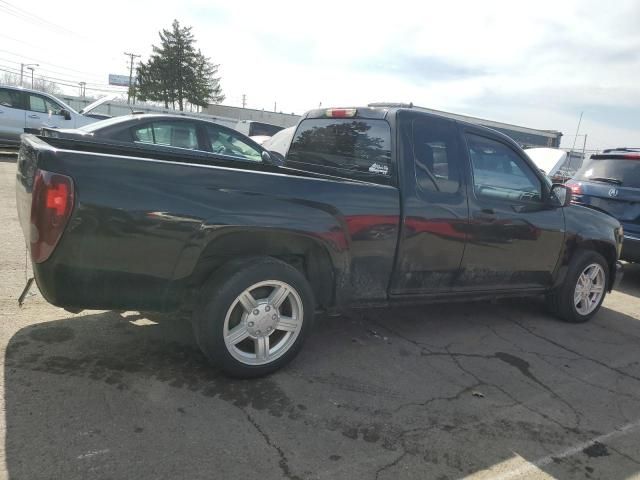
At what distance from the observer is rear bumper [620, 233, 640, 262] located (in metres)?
6.68

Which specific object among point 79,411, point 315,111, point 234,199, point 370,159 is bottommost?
point 79,411

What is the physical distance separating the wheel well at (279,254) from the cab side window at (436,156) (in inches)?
40.9

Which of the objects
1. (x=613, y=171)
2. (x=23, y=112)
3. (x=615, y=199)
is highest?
(x=613, y=171)

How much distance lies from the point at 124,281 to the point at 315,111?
271cm

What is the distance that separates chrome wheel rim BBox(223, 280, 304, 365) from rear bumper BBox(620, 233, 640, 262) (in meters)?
5.32

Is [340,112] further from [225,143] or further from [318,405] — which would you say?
[225,143]

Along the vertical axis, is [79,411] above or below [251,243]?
below

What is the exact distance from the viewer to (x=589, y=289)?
539 centimetres

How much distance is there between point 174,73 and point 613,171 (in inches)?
2057

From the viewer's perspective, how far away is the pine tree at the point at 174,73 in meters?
53.0

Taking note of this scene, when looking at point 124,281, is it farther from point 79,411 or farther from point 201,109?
point 201,109

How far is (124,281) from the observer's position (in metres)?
2.87

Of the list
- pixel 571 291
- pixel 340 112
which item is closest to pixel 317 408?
pixel 340 112

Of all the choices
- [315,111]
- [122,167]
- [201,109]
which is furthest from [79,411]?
[201,109]
